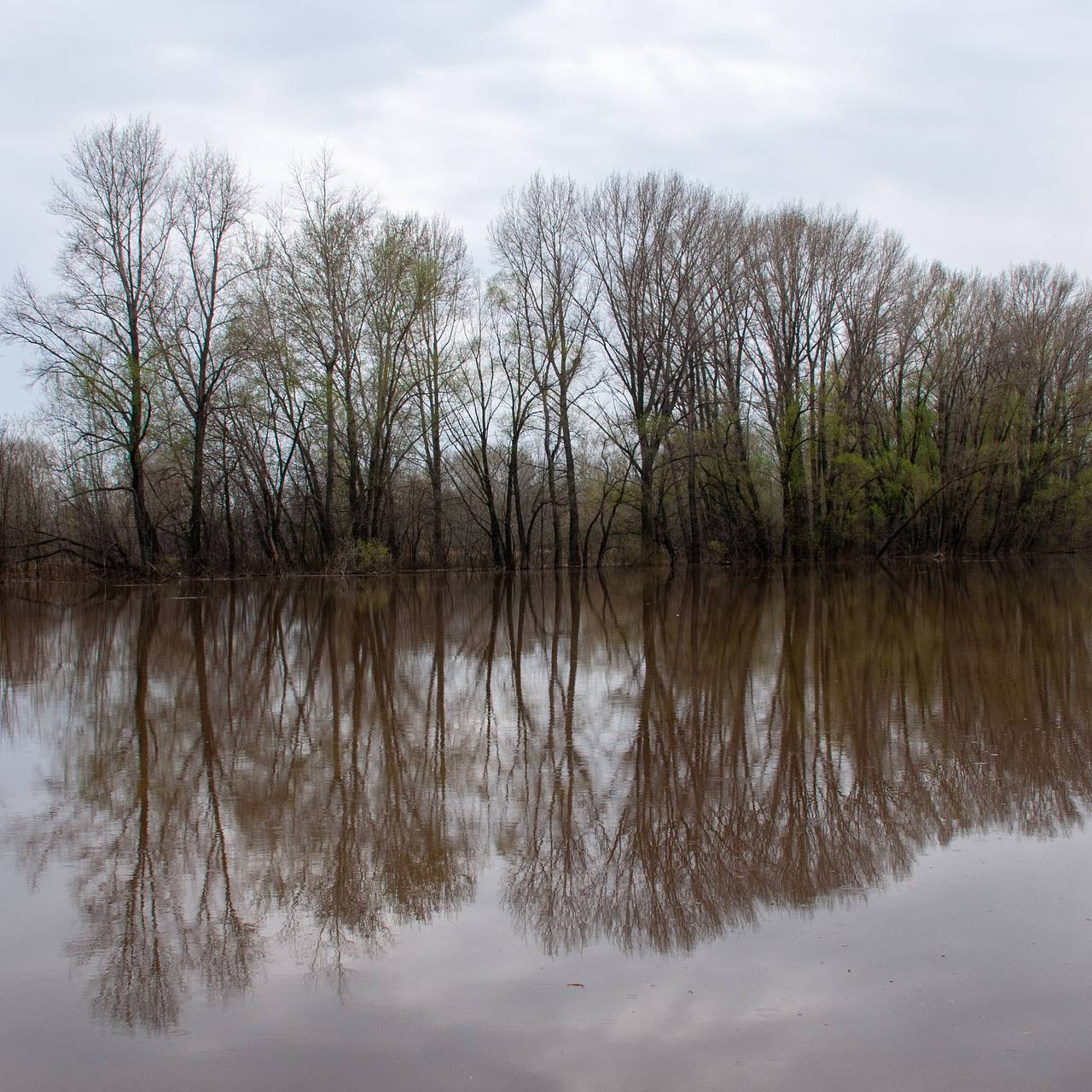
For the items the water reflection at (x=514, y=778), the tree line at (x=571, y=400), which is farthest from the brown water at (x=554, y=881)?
the tree line at (x=571, y=400)

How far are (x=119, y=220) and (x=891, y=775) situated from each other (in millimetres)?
30131

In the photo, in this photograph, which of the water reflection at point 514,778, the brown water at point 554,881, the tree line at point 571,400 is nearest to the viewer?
the brown water at point 554,881

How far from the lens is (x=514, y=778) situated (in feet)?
18.1

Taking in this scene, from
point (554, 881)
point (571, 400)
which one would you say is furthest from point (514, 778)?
point (571, 400)

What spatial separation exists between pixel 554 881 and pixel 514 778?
1.59 m

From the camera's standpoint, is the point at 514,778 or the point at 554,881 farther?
the point at 514,778

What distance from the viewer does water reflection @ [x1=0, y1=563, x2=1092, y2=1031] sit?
3639 millimetres

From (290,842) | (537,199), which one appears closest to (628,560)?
(537,199)

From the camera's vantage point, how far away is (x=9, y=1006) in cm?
300

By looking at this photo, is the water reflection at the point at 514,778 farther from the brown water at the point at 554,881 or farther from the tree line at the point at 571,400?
the tree line at the point at 571,400

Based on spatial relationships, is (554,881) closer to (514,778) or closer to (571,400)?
(514,778)

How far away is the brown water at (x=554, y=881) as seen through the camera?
8.85ft

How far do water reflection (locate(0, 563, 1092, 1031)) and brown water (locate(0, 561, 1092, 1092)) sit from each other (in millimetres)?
27

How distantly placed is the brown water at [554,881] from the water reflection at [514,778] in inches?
1.1
